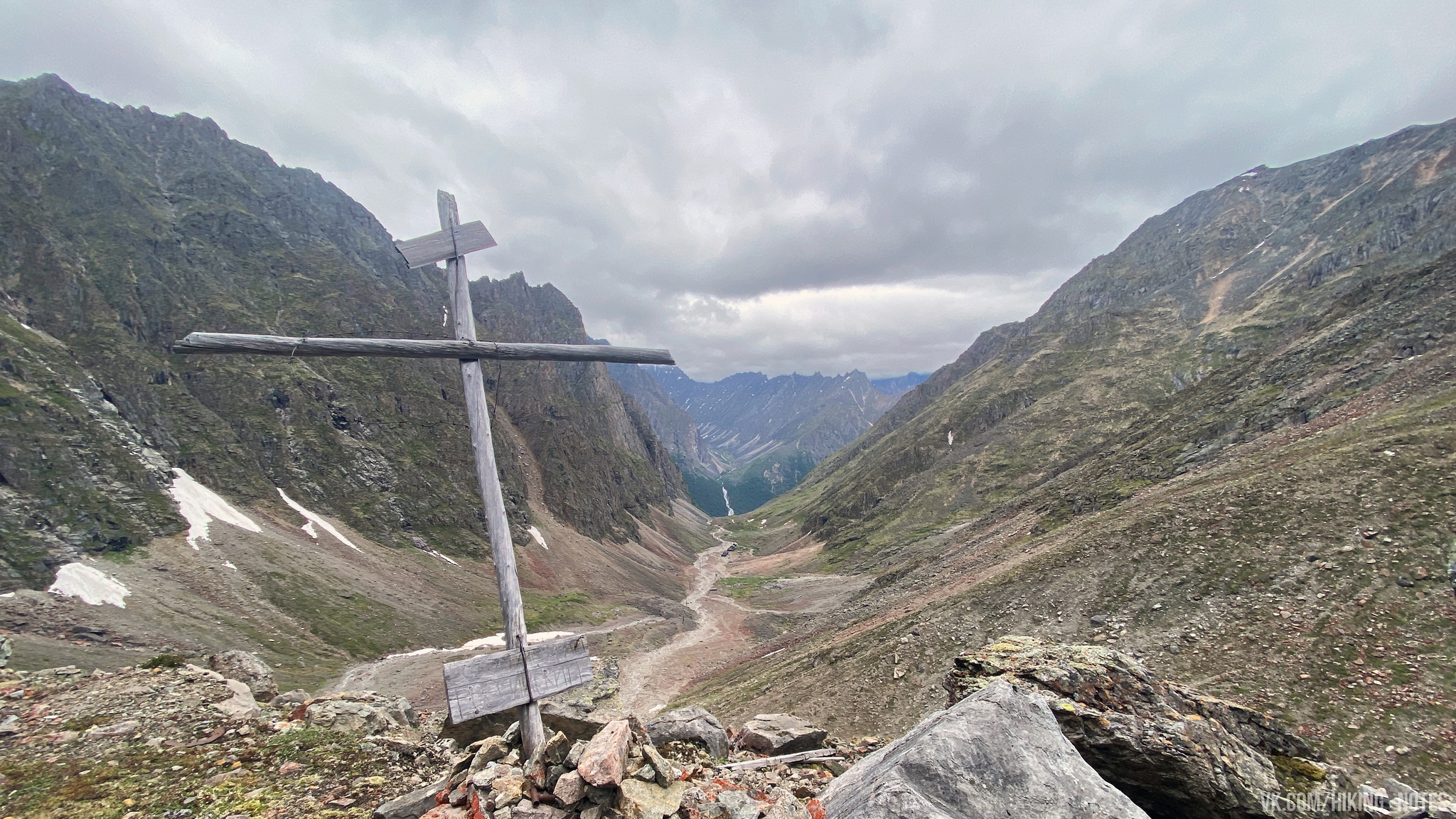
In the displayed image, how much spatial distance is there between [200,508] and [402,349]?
299 ft

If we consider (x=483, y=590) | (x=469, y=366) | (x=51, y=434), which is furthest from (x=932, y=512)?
(x=51, y=434)

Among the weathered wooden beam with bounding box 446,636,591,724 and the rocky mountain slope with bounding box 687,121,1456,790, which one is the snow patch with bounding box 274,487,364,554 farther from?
the weathered wooden beam with bounding box 446,636,591,724

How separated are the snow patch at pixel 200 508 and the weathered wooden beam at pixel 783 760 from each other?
276ft

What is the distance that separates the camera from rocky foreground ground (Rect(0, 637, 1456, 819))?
6164mm

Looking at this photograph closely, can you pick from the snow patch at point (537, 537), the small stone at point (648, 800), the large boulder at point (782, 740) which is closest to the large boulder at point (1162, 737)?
the small stone at point (648, 800)

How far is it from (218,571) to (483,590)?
108 ft

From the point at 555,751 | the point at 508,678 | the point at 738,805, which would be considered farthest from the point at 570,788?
the point at 738,805

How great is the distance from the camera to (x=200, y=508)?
235 ft

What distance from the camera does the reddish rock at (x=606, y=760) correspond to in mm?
6609

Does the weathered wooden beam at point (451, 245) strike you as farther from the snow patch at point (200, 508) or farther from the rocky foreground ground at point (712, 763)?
the snow patch at point (200, 508)

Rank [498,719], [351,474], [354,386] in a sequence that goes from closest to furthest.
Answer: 1. [498,719]
2. [351,474]
3. [354,386]

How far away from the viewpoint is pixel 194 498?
73.1m

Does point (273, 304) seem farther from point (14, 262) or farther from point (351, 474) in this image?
point (351, 474)

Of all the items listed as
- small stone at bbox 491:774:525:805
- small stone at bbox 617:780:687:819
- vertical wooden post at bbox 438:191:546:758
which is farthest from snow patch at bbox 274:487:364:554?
small stone at bbox 617:780:687:819
